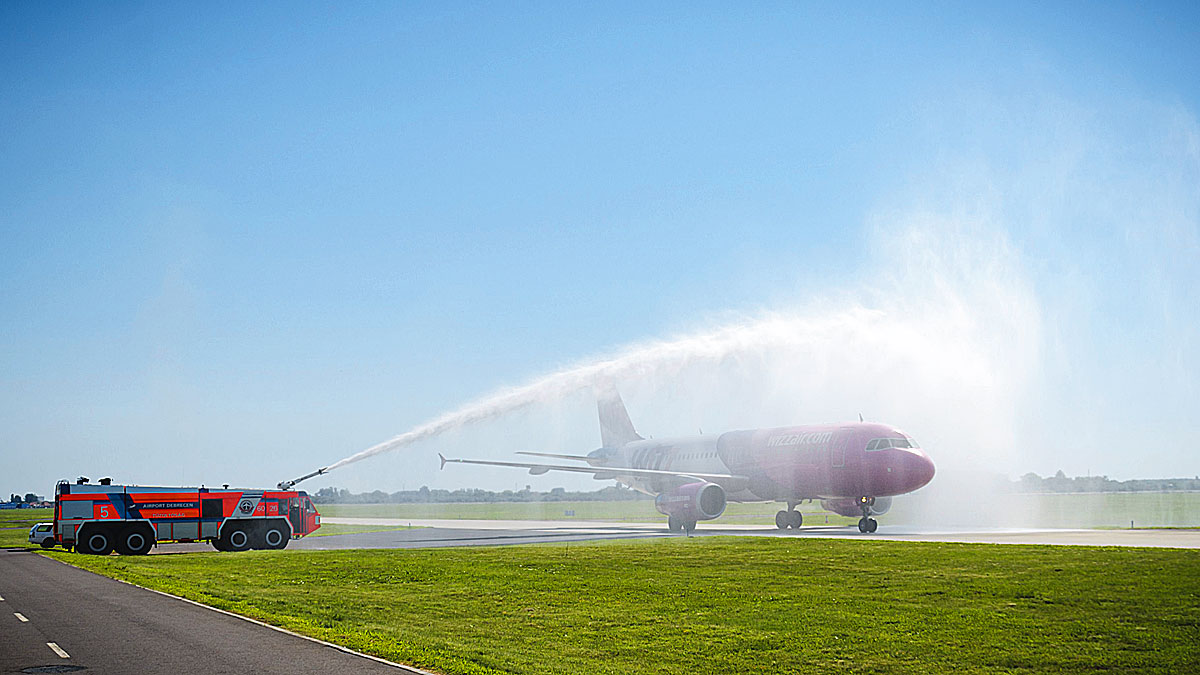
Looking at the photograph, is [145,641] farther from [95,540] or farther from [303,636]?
[95,540]

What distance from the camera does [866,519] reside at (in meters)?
45.7

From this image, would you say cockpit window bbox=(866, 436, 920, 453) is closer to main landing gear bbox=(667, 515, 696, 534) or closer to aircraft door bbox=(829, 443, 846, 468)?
aircraft door bbox=(829, 443, 846, 468)

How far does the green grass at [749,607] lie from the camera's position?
572 inches

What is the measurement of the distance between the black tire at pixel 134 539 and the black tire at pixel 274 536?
4.38 meters

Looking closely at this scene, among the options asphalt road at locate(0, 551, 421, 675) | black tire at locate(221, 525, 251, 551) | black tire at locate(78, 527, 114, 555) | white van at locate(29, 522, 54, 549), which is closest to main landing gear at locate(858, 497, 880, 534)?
black tire at locate(221, 525, 251, 551)

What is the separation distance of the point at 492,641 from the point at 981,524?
152 ft

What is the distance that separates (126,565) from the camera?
114ft

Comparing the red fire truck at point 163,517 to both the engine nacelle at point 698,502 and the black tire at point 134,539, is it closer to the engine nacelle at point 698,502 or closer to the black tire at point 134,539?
the black tire at point 134,539

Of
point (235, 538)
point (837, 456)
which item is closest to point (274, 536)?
point (235, 538)

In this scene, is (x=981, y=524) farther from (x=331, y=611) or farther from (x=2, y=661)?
(x=2, y=661)

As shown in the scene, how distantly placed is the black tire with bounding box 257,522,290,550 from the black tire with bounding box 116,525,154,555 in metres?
4.38

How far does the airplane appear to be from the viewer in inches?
1793

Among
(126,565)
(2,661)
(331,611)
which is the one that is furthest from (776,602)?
(126,565)

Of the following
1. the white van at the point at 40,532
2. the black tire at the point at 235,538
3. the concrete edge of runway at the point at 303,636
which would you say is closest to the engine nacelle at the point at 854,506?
the black tire at the point at 235,538
